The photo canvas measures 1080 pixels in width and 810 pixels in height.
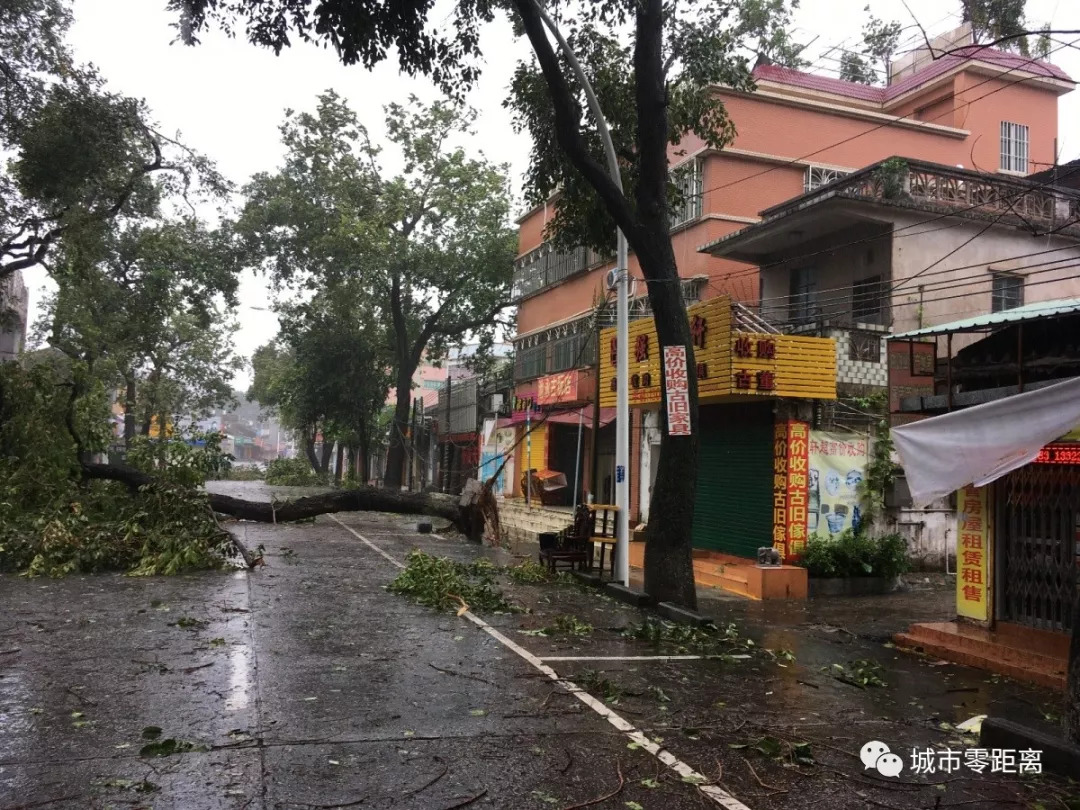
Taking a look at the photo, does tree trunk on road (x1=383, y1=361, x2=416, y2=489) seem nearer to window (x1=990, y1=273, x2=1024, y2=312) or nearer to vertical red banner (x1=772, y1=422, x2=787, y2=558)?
vertical red banner (x1=772, y1=422, x2=787, y2=558)

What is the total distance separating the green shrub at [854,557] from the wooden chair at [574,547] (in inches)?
149

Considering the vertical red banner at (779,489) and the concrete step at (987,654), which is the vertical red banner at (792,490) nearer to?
the vertical red banner at (779,489)

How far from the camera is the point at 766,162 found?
18828mm

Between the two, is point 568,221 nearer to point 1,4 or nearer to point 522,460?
point 1,4

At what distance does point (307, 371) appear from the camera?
123 ft

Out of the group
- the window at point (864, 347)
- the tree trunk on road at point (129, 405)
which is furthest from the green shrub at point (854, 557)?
the tree trunk on road at point (129, 405)

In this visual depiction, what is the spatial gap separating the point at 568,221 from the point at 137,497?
892 cm

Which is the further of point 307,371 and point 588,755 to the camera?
point 307,371

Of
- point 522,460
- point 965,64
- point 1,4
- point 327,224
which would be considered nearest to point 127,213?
point 1,4

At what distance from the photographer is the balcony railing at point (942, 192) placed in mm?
14641

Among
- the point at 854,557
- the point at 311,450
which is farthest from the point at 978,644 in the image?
the point at 311,450

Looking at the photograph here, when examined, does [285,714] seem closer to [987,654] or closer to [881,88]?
[987,654]

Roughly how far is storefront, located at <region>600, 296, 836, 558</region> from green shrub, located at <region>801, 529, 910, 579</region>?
Answer: 367mm

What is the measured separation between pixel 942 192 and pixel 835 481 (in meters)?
5.79
